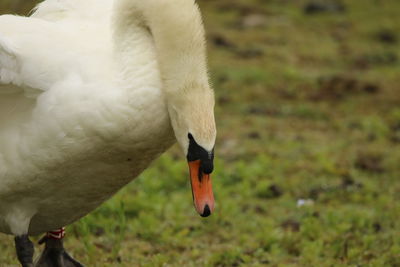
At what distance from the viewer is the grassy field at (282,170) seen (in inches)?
221

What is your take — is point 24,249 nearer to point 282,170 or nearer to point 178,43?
point 178,43

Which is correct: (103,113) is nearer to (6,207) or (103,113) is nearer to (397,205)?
(6,207)

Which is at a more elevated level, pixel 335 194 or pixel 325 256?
pixel 325 256

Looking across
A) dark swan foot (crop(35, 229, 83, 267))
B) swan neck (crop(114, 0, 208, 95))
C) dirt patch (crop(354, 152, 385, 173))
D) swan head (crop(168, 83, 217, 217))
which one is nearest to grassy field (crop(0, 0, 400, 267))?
dirt patch (crop(354, 152, 385, 173))

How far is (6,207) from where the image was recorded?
4.14 meters

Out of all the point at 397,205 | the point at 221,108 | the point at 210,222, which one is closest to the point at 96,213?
the point at 210,222

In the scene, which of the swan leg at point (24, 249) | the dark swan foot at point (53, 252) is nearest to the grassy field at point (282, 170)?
the dark swan foot at point (53, 252)

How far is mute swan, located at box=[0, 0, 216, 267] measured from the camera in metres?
3.70

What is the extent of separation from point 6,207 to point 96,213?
1940 mm

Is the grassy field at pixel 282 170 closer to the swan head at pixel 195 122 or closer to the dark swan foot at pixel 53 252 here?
the dark swan foot at pixel 53 252

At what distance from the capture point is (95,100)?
3684 millimetres

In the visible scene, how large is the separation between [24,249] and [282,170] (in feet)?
12.3

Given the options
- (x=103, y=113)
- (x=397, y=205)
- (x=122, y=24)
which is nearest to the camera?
(x=103, y=113)

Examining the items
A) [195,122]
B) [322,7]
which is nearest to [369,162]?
[195,122]
